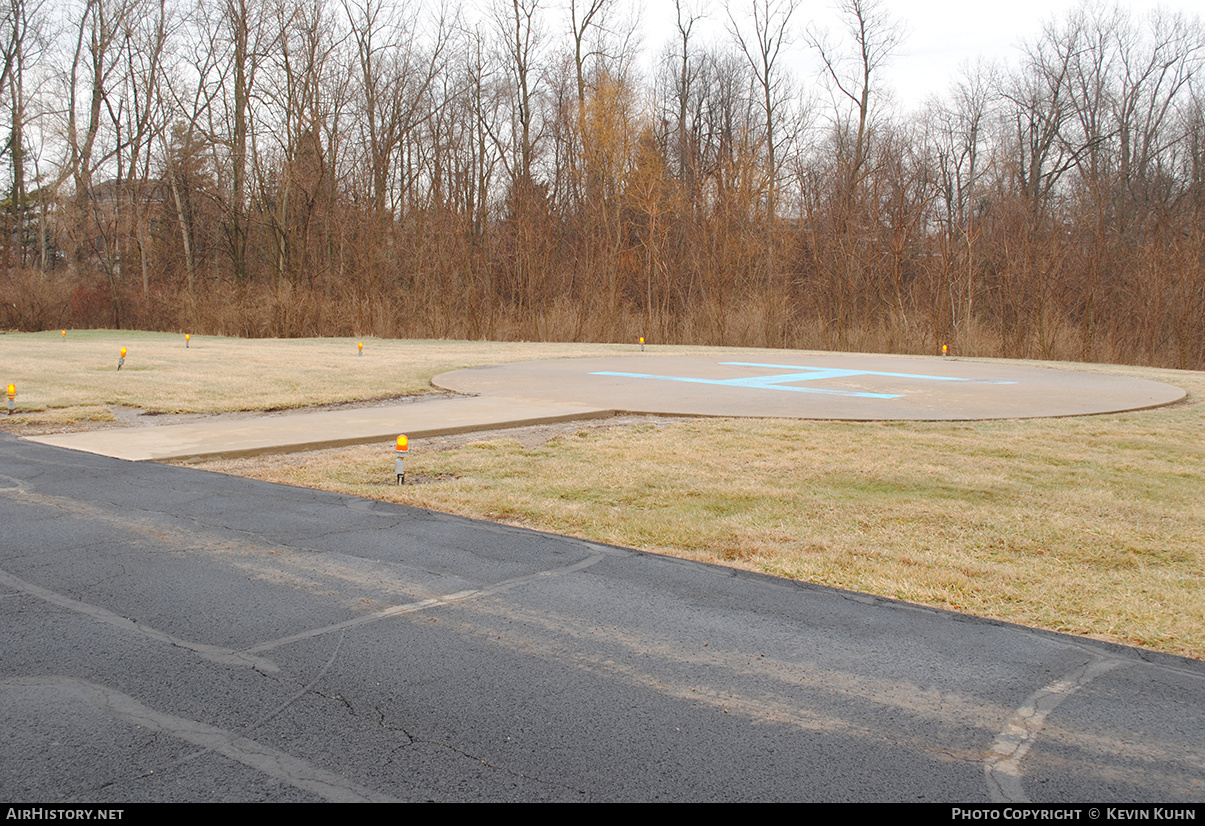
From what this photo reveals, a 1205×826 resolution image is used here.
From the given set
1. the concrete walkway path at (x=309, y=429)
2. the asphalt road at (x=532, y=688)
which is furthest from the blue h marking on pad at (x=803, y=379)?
the asphalt road at (x=532, y=688)

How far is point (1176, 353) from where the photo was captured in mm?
24000

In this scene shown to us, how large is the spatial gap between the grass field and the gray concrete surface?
0.73m

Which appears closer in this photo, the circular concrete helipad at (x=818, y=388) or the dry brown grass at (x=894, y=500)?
the dry brown grass at (x=894, y=500)

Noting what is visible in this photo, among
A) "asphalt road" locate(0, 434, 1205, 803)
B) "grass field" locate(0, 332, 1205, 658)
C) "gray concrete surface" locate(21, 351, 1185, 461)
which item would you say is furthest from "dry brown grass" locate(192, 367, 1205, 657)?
"gray concrete surface" locate(21, 351, 1185, 461)

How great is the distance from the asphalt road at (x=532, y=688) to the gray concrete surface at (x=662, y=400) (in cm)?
407

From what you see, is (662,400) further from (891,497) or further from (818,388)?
(891,497)

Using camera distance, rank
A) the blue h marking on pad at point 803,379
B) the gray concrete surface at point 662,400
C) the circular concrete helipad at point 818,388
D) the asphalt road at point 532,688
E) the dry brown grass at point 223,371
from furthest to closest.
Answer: the blue h marking on pad at point 803,379 < the dry brown grass at point 223,371 < the circular concrete helipad at point 818,388 < the gray concrete surface at point 662,400 < the asphalt road at point 532,688

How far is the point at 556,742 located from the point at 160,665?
172cm

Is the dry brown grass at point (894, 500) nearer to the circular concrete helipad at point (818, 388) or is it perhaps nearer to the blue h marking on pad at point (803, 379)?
the circular concrete helipad at point (818, 388)

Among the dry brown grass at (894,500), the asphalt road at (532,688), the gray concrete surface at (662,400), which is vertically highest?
the gray concrete surface at (662,400)

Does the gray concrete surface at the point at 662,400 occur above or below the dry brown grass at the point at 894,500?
above

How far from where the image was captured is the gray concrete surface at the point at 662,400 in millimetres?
9273

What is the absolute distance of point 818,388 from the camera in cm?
1418

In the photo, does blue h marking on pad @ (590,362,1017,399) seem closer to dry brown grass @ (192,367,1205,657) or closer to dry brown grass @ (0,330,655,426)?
dry brown grass @ (192,367,1205,657)
